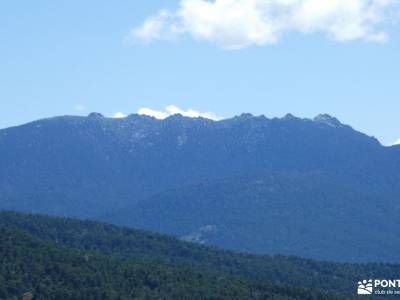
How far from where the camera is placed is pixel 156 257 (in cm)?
17900

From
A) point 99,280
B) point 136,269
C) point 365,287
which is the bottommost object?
point 365,287

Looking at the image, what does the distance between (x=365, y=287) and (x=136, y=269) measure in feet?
124

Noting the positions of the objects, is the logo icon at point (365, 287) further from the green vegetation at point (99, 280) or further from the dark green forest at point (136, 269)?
the green vegetation at point (99, 280)

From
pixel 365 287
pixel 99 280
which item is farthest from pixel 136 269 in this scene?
pixel 365 287

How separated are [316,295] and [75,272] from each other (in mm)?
27261

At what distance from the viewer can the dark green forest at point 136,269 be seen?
136500 millimetres

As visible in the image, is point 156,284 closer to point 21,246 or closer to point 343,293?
point 21,246

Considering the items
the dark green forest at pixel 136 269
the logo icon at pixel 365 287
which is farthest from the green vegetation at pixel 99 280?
the logo icon at pixel 365 287

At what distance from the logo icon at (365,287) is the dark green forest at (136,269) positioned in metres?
1.28

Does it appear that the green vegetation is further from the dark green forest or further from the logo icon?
the logo icon

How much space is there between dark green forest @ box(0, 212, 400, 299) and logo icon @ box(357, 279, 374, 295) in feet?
4.20

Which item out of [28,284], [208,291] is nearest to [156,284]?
[208,291]

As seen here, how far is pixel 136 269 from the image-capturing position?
14762cm

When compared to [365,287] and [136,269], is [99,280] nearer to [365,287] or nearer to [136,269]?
[136,269]
